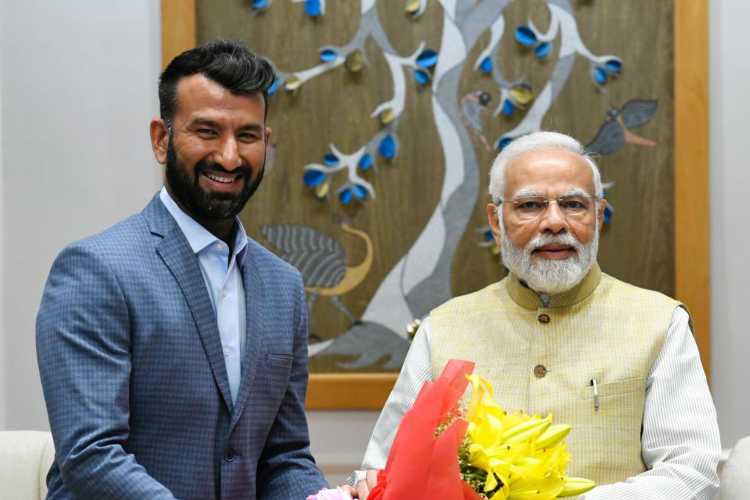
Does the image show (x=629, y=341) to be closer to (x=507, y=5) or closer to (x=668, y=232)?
(x=668, y=232)

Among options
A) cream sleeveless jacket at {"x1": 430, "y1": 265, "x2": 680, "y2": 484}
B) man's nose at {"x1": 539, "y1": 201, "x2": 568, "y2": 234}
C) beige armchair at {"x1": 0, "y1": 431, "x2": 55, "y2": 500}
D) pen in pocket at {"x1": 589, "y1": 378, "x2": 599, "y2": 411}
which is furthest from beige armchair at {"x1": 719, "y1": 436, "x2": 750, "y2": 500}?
beige armchair at {"x1": 0, "y1": 431, "x2": 55, "y2": 500}

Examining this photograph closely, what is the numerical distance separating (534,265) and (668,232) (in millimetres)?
829

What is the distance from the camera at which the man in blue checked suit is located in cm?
163

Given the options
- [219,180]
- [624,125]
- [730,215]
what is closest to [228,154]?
[219,180]

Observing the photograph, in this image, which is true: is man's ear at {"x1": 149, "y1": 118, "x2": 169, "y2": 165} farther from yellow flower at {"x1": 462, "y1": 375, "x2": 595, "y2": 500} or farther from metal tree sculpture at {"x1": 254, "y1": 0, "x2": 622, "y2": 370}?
metal tree sculpture at {"x1": 254, "y1": 0, "x2": 622, "y2": 370}

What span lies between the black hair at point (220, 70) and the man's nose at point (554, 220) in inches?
31.9

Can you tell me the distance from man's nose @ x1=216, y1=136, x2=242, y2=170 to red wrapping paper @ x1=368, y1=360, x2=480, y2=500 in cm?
63

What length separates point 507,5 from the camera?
120 inches

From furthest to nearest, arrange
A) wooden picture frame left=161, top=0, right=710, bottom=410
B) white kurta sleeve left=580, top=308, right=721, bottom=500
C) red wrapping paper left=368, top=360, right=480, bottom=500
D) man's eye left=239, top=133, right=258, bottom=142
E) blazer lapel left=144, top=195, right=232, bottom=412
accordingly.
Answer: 1. wooden picture frame left=161, top=0, right=710, bottom=410
2. white kurta sleeve left=580, top=308, right=721, bottom=500
3. man's eye left=239, top=133, right=258, bottom=142
4. blazer lapel left=144, top=195, right=232, bottom=412
5. red wrapping paper left=368, top=360, right=480, bottom=500

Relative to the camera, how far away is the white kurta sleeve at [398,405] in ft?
7.97

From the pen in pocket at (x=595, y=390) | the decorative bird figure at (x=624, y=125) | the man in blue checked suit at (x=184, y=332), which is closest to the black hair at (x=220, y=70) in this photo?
the man in blue checked suit at (x=184, y=332)

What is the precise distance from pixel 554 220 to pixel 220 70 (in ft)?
3.02

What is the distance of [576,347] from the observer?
7.80 feet

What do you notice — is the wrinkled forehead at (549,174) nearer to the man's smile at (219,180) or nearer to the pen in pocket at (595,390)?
the pen in pocket at (595,390)
